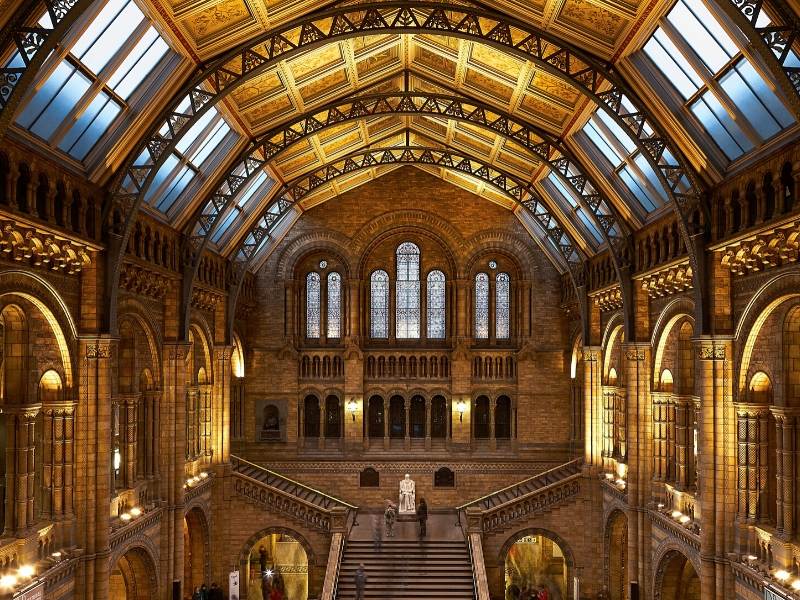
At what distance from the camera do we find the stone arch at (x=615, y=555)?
30.8m

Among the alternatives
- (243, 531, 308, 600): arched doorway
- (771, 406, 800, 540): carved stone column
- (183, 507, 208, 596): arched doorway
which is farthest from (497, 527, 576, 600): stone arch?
(771, 406, 800, 540): carved stone column

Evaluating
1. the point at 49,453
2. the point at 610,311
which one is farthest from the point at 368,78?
the point at 49,453

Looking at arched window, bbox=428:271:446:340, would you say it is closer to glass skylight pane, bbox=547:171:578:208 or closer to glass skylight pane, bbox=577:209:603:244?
glass skylight pane, bbox=577:209:603:244

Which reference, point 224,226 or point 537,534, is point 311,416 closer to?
point 224,226

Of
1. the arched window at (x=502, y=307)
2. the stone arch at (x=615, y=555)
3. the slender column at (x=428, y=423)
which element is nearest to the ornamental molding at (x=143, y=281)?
the slender column at (x=428, y=423)

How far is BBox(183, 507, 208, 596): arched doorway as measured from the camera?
31453 mm

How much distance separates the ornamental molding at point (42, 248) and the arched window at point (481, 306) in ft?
75.4

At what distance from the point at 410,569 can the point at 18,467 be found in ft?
52.6

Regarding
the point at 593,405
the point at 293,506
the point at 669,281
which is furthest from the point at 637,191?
the point at 293,506

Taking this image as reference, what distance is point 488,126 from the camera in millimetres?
25281

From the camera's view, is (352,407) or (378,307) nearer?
(352,407)

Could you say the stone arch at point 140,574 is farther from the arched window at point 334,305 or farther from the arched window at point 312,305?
the arched window at point 334,305

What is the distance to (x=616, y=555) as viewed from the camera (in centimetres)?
3109

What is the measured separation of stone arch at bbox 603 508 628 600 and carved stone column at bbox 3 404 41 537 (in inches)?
832
